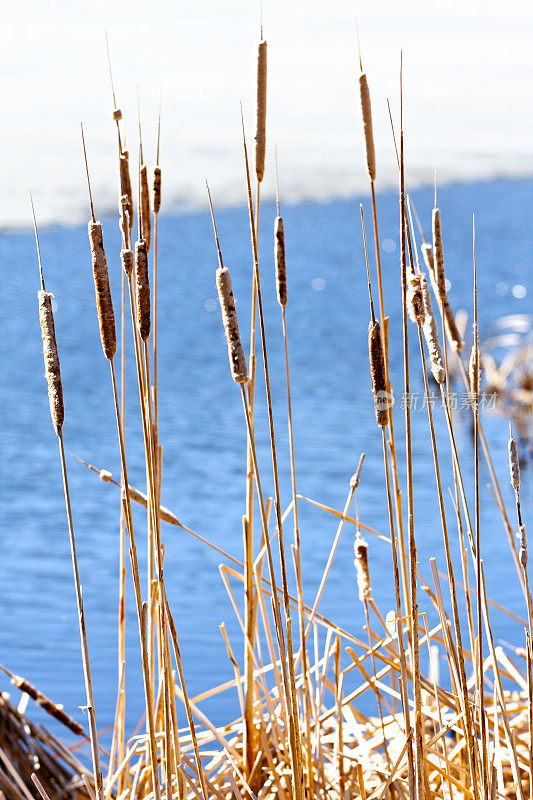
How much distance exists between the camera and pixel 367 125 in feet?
2.59

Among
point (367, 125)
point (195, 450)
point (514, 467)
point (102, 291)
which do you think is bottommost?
point (514, 467)

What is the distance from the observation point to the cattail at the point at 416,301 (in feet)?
2.64

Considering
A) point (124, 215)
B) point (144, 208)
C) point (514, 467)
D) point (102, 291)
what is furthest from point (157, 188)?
point (514, 467)

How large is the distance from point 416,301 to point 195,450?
10.3 ft

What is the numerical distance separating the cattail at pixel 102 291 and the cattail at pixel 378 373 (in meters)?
0.21

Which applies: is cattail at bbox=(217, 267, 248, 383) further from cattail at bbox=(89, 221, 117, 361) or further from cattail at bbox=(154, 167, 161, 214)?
cattail at bbox=(154, 167, 161, 214)

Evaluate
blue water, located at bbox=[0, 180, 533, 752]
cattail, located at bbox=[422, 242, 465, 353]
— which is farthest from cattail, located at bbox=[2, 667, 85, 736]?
blue water, located at bbox=[0, 180, 533, 752]

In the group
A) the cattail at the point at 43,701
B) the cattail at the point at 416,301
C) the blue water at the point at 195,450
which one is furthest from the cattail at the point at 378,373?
the blue water at the point at 195,450

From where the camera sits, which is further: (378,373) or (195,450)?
(195,450)

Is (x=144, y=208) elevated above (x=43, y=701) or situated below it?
above

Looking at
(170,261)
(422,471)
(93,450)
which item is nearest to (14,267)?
(170,261)

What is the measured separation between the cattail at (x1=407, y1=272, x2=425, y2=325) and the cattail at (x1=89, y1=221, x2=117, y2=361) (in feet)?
0.80

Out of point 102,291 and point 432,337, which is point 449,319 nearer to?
point 432,337

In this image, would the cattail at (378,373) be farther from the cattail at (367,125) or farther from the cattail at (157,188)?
the cattail at (157,188)
